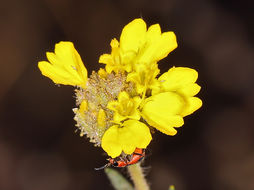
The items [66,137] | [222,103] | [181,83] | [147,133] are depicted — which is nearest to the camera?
[147,133]

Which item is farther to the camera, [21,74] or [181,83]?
[21,74]

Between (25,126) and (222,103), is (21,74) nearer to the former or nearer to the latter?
(25,126)

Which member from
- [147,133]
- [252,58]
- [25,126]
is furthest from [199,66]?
[147,133]

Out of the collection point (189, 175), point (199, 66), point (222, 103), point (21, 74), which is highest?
point (21, 74)

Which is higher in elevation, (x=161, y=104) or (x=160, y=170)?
(x=161, y=104)

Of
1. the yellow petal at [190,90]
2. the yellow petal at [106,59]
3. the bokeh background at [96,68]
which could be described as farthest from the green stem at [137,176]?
the bokeh background at [96,68]

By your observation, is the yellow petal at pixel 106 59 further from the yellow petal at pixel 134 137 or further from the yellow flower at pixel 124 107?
the yellow petal at pixel 134 137
